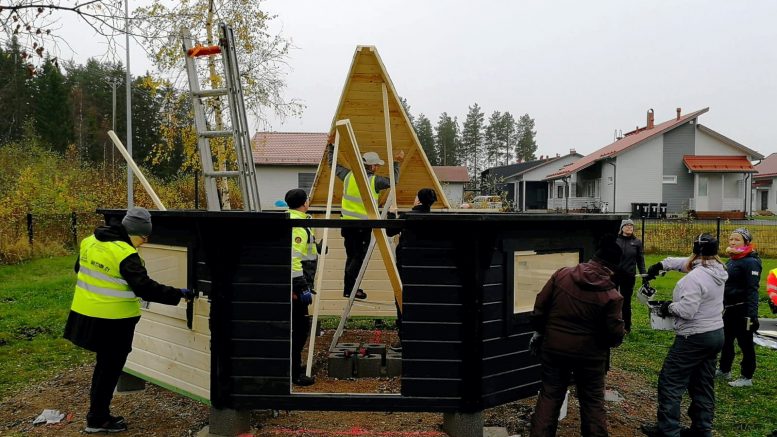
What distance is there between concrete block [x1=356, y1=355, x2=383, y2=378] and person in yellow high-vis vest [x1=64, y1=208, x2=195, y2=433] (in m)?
2.38

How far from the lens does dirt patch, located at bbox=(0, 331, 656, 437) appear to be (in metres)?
4.81

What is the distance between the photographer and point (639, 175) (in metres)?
35.4

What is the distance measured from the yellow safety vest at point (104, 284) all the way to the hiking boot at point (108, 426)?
36.4 inches

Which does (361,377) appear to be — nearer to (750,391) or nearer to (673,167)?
(750,391)

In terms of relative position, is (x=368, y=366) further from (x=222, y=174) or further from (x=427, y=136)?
(x=427, y=136)

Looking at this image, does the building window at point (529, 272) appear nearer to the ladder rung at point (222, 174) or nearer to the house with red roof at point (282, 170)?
the ladder rung at point (222, 174)

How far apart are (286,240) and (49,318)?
7227 mm

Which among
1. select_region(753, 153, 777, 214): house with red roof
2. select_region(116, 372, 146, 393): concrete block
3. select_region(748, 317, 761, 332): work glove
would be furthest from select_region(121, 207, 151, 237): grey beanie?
select_region(753, 153, 777, 214): house with red roof

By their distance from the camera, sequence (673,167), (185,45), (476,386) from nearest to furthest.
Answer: (476,386) < (185,45) < (673,167)

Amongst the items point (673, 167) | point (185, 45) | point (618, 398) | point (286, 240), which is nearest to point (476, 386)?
point (286, 240)

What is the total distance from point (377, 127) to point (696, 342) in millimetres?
4497

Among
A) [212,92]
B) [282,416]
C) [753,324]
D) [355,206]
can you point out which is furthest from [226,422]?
[753,324]

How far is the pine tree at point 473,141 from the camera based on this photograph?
82.8 m

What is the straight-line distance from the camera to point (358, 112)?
24.1 ft
